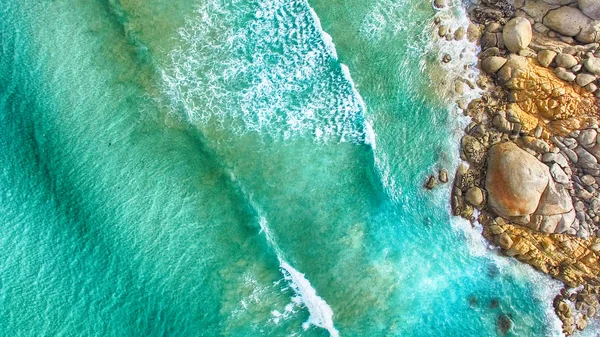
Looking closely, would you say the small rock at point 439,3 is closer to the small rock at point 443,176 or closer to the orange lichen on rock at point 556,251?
the small rock at point 443,176

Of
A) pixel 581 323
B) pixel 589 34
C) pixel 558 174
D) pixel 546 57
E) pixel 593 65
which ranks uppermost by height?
pixel 589 34

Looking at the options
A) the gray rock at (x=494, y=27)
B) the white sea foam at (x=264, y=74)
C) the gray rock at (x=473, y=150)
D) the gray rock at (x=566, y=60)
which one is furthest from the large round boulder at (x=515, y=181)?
the white sea foam at (x=264, y=74)

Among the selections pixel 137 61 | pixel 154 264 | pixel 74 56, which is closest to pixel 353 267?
pixel 154 264

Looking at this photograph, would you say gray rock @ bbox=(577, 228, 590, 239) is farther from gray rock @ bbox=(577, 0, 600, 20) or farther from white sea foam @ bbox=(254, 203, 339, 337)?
white sea foam @ bbox=(254, 203, 339, 337)

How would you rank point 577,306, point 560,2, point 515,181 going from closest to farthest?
point 515,181
point 577,306
point 560,2

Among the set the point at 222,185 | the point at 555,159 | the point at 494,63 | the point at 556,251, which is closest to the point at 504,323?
the point at 556,251

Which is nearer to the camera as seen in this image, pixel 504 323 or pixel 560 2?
pixel 504 323

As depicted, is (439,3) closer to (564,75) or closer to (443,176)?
(564,75)

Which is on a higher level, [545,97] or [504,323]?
[545,97]

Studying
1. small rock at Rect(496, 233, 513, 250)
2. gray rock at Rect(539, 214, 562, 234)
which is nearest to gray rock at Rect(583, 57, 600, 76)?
gray rock at Rect(539, 214, 562, 234)
